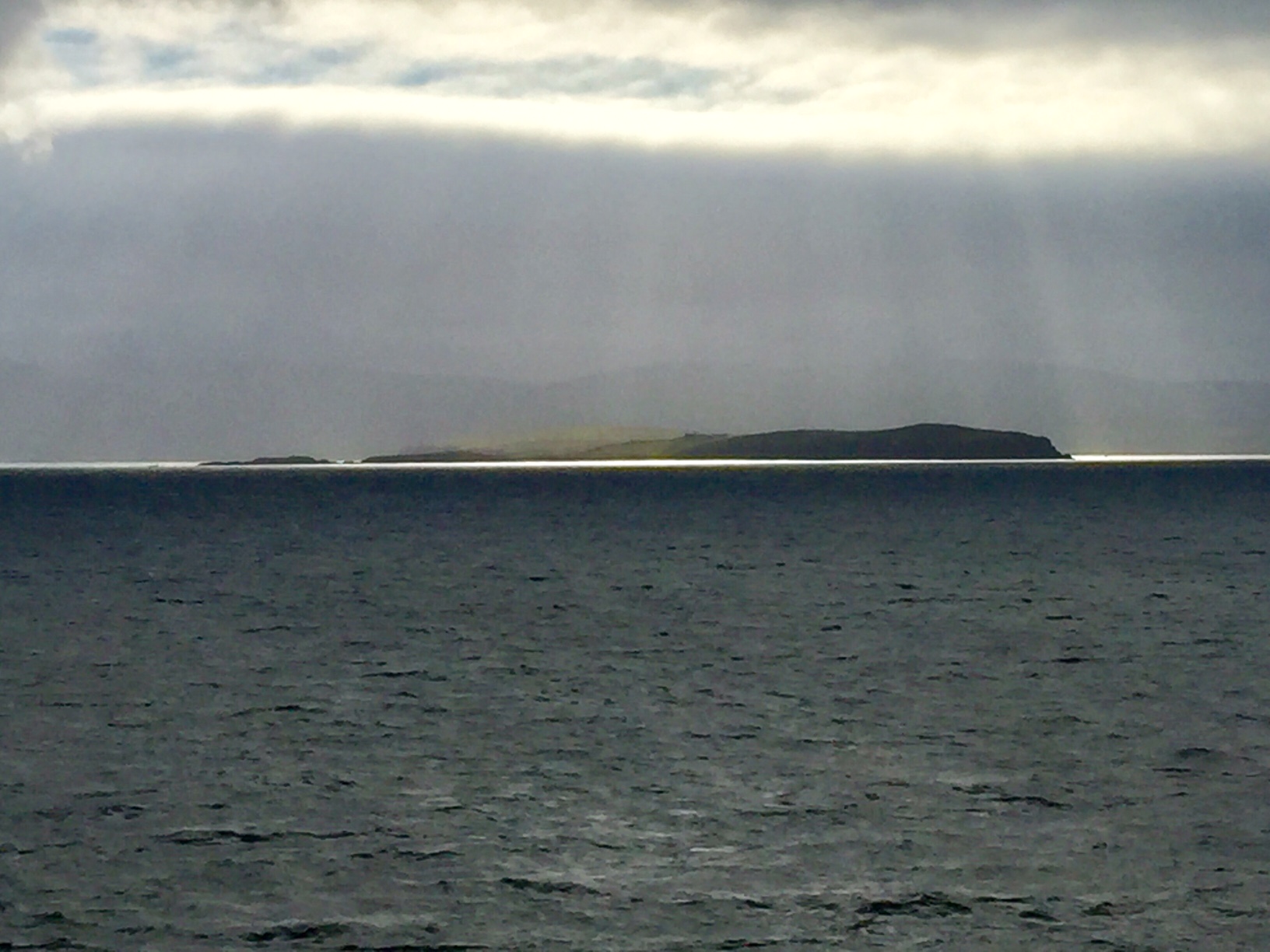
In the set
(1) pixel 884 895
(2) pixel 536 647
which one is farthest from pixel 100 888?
(2) pixel 536 647

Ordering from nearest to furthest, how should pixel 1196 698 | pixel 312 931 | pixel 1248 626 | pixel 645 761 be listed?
1. pixel 312 931
2. pixel 645 761
3. pixel 1196 698
4. pixel 1248 626

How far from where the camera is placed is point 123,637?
5997 cm

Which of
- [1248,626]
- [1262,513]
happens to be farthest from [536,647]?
[1262,513]

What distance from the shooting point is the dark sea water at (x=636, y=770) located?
2370 cm

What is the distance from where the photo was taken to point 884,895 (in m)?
24.6

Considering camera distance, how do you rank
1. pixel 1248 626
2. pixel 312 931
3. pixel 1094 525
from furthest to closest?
pixel 1094 525
pixel 1248 626
pixel 312 931

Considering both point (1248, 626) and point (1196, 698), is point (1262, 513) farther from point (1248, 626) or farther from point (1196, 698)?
point (1196, 698)

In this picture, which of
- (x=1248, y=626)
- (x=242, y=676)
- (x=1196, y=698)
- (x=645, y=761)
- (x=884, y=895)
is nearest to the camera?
(x=884, y=895)

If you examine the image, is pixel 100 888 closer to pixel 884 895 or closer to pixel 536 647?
pixel 884 895

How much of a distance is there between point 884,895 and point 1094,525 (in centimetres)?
12518

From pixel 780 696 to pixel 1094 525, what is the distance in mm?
105900

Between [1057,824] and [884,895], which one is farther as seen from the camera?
[1057,824]

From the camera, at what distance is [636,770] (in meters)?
34.0

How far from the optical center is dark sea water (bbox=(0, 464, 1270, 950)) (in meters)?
23.7
